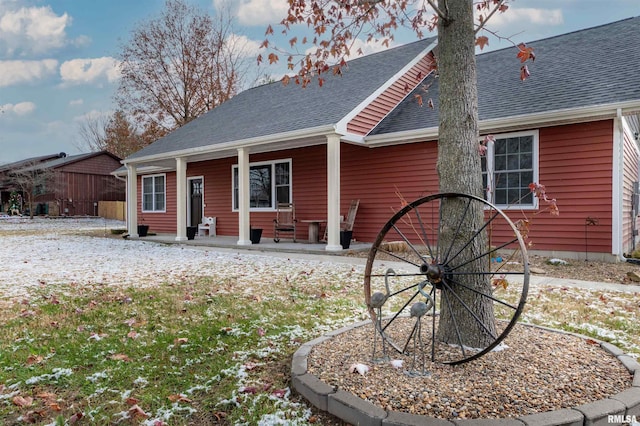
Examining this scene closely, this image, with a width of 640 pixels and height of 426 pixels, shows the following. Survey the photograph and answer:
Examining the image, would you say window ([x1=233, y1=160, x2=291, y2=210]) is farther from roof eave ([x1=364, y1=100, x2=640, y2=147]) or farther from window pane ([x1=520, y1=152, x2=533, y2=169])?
window pane ([x1=520, y1=152, x2=533, y2=169])

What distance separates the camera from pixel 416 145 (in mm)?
8969

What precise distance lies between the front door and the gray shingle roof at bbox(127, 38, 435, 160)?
169cm

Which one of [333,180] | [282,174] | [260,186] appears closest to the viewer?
[333,180]

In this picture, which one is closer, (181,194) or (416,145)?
(416,145)

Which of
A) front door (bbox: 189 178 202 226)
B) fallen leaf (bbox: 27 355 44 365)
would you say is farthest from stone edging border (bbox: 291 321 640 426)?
front door (bbox: 189 178 202 226)

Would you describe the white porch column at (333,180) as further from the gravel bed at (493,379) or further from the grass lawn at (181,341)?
the gravel bed at (493,379)

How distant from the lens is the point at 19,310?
13.4 ft

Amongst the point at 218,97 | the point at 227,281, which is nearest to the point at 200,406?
the point at 227,281

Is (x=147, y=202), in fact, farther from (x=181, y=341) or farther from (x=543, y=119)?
(x=181, y=341)

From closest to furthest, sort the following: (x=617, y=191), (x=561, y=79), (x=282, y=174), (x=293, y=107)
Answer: (x=617, y=191)
(x=561, y=79)
(x=293, y=107)
(x=282, y=174)

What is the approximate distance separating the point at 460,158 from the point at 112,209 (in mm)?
31375

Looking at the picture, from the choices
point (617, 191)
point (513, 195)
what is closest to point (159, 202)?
point (513, 195)

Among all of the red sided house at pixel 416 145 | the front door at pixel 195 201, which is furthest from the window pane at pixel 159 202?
the red sided house at pixel 416 145

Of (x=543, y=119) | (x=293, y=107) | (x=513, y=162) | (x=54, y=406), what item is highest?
(x=293, y=107)
